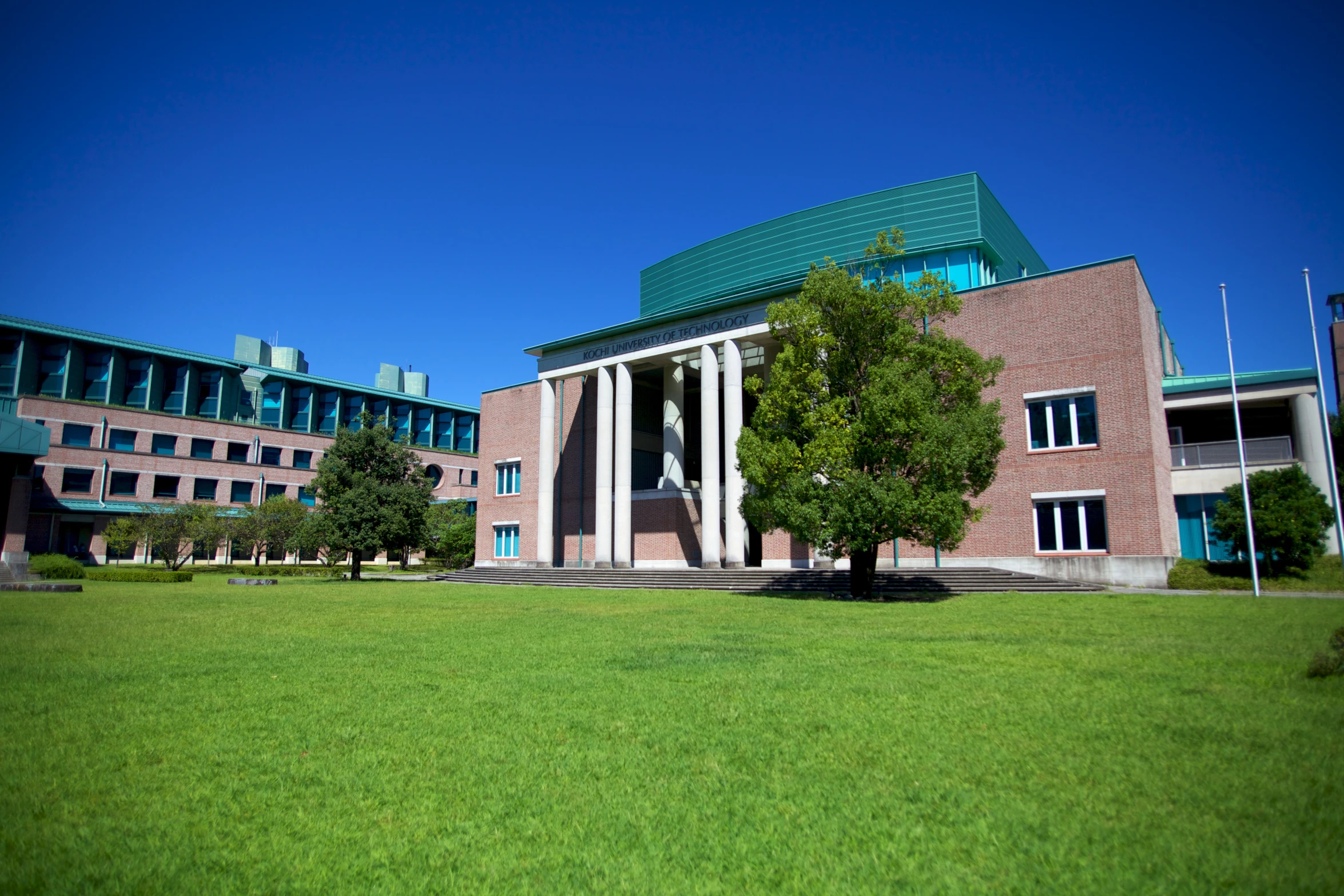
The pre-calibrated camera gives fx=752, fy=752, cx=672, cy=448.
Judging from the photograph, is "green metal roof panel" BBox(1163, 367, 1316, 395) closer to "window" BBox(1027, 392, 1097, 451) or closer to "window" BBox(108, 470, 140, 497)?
"window" BBox(1027, 392, 1097, 451)

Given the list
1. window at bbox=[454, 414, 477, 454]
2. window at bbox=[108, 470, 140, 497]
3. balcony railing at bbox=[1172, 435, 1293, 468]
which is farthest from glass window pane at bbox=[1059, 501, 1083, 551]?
window at bbox=[454, 414, 477, 454]

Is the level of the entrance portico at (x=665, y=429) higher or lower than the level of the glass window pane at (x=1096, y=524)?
higher

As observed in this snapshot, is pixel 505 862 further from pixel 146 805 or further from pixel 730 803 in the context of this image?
pixel 146 805

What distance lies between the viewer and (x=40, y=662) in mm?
9062

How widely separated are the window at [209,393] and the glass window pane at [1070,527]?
236ft

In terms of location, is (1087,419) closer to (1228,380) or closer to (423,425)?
(1228,380)

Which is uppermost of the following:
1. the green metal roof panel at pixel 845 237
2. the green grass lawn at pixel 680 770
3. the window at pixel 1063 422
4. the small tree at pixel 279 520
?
the green metal roof panel at pixel 845 237

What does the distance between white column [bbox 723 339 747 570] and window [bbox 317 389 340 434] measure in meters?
58.8

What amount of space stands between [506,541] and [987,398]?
28798mm

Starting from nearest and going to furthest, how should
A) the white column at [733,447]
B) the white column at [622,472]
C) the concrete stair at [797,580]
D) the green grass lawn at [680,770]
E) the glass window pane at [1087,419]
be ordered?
the green grass lawn at [680,770]
the concrete stair at [797,580]
the glass window pane at [1087,419]
the white column at [733,447]
the white column at [622,472]

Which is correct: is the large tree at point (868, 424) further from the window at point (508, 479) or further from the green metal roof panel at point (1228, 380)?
the window at point (508, 479)

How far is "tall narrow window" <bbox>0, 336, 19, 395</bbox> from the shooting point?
59625 millimetres

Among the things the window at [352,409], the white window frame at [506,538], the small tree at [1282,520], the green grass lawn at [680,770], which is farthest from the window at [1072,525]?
the window at [352,409]

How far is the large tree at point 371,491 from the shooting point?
117ft
